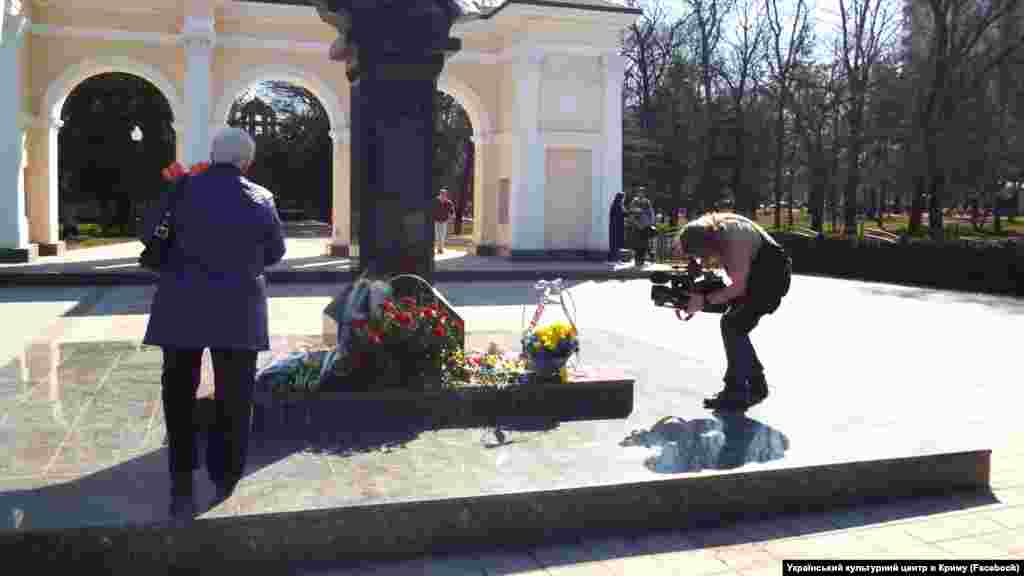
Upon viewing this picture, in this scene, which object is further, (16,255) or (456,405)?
(16,255)

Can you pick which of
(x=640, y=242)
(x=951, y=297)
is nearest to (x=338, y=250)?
(x=640, y=242)

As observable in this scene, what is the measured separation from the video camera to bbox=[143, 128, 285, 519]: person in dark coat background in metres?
2.88

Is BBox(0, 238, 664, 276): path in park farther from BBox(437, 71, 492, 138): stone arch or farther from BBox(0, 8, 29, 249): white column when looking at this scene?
BBox(437, 71, 492, 138): stone arch

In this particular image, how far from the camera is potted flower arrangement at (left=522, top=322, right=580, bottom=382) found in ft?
20.4

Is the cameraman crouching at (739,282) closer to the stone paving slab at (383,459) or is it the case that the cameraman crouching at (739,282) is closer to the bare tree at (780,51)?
the stone paving slab at (383,459)

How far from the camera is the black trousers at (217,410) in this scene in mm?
4289

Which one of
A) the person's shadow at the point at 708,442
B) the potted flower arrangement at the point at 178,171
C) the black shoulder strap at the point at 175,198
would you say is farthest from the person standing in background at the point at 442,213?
the black shoulder strap at the point at 175,198

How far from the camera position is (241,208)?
4266 millimetres

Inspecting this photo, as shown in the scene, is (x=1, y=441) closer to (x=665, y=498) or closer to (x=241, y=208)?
(x=241, y=208)

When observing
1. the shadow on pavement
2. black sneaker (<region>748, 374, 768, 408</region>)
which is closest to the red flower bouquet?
black sneaker (<region>748, 374, 768, 408</region>)

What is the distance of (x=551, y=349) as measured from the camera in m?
6.22

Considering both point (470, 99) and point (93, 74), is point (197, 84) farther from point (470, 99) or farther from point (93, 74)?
point (470, 99)

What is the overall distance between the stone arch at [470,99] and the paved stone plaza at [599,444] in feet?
44.6

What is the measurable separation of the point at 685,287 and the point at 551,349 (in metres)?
1.02
